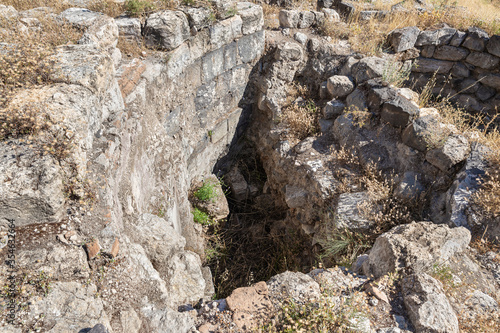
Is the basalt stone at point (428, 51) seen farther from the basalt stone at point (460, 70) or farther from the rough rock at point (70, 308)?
the rough rock at point (70, 308)

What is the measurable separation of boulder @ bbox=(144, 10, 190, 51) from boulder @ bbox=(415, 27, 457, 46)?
424 centimetres

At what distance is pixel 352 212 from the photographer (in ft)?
12.0

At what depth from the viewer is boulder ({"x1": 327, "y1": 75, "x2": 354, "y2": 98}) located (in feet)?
16.1

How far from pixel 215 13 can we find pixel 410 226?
3875 millimetres

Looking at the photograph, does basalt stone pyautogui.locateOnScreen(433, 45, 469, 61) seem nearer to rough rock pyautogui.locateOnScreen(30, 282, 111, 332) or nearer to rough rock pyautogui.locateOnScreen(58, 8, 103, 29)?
rough rock pyautogui.locateOnScreen(58, 8, 103, 29)

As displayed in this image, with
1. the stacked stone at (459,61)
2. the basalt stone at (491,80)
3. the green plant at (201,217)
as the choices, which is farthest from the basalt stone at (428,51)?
the green plant at (201,217)

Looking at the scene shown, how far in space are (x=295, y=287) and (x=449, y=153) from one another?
256 centimetres

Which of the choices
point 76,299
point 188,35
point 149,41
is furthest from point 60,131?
point 188,35

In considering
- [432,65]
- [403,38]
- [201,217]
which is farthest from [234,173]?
[432,65]

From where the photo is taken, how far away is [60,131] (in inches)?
83.8

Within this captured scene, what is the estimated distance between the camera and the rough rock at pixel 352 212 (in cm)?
357

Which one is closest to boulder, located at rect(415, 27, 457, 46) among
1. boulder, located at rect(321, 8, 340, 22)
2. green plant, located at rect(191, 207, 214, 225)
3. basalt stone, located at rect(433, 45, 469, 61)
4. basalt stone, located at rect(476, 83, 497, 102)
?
basalt stone, located at rect(433, 45, 469, 61)

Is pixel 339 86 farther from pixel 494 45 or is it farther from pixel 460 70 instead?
pixel 494 45

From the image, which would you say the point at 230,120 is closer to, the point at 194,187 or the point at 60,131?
the point at 194,187
